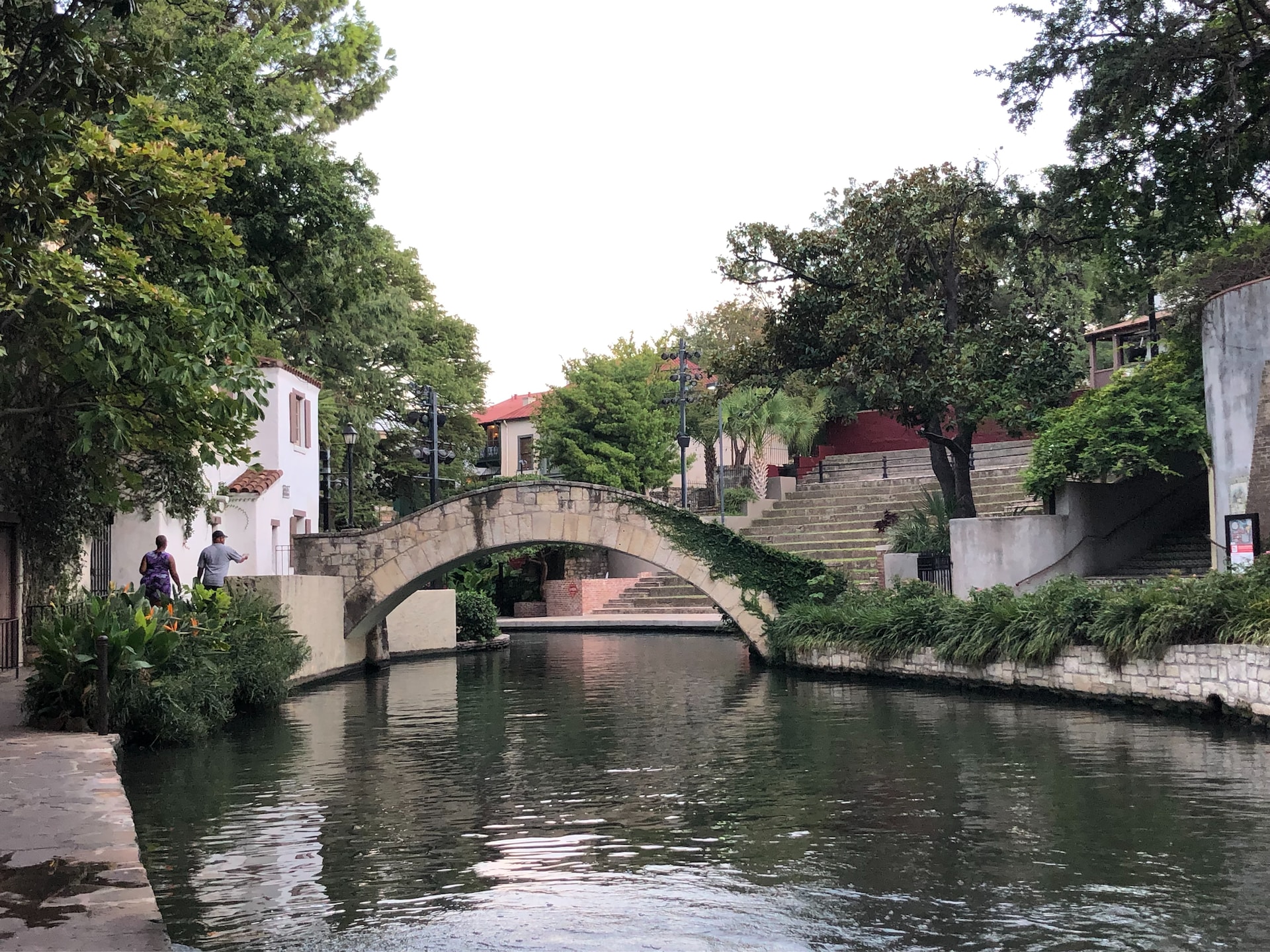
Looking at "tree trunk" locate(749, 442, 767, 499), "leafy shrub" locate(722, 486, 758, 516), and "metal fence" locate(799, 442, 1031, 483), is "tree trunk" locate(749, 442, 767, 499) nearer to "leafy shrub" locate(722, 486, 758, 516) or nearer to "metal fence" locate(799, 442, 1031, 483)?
"leafy shrub" locate(722, 486, 758, 516)

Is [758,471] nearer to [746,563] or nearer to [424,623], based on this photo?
[424,623]

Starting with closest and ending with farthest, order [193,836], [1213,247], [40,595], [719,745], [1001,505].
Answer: [193,836], [719,745], [40,595], [1213,247], [1001,505]

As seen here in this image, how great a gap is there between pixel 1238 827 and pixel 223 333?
1015 centimetres

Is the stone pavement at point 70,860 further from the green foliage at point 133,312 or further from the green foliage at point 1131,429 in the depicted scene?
the green foliage at point 1131,429

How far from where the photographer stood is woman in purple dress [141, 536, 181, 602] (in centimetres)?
1641

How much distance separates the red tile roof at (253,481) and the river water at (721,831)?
9.72m

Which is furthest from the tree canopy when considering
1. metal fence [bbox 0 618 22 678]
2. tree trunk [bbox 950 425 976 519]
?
metal fence [bbox 0 618 22 678]

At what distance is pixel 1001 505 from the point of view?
105ft

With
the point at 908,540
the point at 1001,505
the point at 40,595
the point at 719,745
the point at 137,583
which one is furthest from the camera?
the point at 1001,505

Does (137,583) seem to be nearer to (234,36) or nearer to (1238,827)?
(234,36)

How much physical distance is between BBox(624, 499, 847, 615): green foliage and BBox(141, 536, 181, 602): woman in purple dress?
8.45m

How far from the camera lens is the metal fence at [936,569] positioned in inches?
904

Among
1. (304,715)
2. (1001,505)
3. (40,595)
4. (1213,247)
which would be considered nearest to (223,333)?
(304,715)

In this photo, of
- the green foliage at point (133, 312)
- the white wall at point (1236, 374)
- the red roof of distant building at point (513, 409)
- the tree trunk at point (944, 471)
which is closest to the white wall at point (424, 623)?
the tree trunk at point (944, 471)
